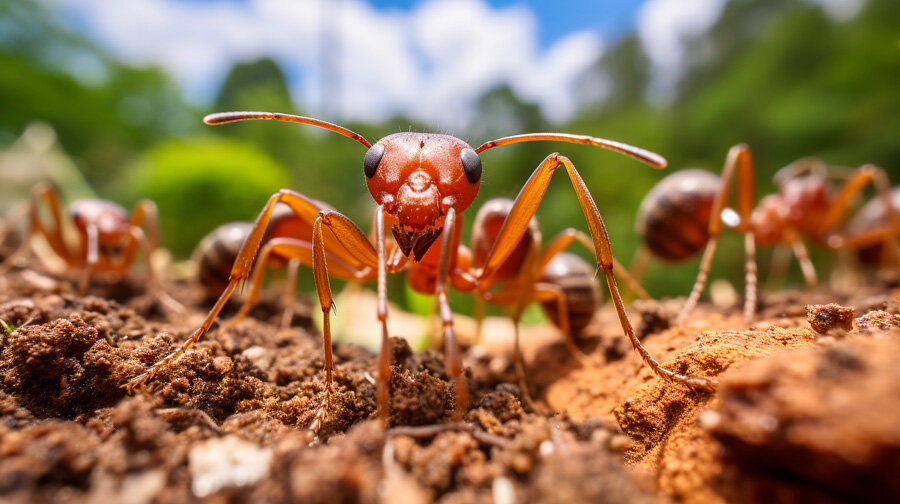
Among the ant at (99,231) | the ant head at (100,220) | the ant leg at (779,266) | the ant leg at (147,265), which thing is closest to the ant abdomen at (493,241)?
the ant leg at (147,265)

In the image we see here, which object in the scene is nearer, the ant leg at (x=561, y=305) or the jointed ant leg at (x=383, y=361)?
the jointed ant leg at (x=383, y=361)

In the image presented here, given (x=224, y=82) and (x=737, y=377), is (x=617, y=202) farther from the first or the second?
(x=224, y=82)

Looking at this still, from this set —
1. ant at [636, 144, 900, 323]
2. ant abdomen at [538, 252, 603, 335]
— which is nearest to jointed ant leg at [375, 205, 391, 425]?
ant abdomen at [538, 252, 603, 335]

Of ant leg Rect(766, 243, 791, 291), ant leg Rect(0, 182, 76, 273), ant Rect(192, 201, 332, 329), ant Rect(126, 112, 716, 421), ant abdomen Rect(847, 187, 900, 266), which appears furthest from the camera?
ant leg Rect(766, 243, 791, 291)

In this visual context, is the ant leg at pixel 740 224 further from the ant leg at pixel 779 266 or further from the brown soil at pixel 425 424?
the ant leg at pixel 779 266

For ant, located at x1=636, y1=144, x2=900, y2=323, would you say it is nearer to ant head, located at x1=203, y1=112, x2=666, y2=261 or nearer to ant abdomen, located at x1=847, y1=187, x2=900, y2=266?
ant abdomen, located at x1=847, y1=187, x2=900, y2=266

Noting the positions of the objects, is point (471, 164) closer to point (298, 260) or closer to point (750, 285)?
point (298, 260)
